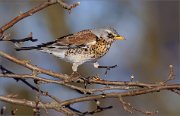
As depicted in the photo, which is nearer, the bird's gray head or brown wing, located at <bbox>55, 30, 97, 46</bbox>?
brown wing, located at <bbox>55, 30, 97, 46</bbox>

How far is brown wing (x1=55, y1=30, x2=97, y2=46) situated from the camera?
11.3 feet

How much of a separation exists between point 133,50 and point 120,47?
0.36 m

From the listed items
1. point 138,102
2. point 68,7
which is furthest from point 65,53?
point 138,102

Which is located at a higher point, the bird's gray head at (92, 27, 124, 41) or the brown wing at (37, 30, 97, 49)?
the bird's gray head at (92, 27, 124, 41)

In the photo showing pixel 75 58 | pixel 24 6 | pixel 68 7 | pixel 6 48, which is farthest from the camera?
pixel 24 6

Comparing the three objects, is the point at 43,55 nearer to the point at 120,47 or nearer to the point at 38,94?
the point at 120,47

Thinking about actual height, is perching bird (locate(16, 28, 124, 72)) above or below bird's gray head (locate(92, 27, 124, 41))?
below

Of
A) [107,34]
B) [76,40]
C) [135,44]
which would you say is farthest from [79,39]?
[135,44]

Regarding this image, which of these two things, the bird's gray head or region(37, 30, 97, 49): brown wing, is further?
the bird's gray head

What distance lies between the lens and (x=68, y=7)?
2.25m

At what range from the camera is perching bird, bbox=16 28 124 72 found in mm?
3410

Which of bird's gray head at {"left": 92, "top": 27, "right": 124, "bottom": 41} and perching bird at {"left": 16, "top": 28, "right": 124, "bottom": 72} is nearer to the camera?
perching bird at {"left": 16, "top": 28, "right": 124, "bottom": 72}

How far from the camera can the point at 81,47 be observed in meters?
3.54

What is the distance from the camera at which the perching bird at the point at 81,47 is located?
3.41 meters
